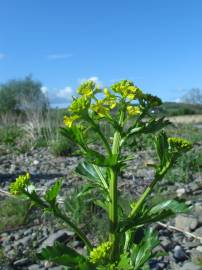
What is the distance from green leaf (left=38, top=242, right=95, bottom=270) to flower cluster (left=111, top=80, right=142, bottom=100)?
2.39ft

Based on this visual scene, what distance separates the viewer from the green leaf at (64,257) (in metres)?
2.09

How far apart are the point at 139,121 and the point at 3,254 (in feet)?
8.23

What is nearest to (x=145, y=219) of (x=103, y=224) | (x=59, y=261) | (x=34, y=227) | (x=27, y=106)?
(x=59, y=261)

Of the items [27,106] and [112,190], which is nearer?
[112,190]

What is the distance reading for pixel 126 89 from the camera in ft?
6.50

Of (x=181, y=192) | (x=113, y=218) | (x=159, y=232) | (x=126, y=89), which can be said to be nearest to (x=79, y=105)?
(x=126, y=89)

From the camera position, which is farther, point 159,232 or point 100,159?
point 159,232

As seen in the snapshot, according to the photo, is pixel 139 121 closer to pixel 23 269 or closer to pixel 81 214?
pixel 23 269

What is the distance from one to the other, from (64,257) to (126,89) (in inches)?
30.3

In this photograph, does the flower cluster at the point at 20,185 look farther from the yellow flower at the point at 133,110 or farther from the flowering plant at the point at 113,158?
the yellow flower at the point at 133,110

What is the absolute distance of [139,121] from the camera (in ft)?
6.78

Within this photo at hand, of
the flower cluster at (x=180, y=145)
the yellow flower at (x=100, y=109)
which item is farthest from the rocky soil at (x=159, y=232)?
the yellow flower at (x=100, y=109)

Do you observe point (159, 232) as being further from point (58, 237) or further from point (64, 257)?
point (64, 257)

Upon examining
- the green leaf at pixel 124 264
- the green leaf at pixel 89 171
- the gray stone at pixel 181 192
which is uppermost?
the green leaf at pixel 89 171
